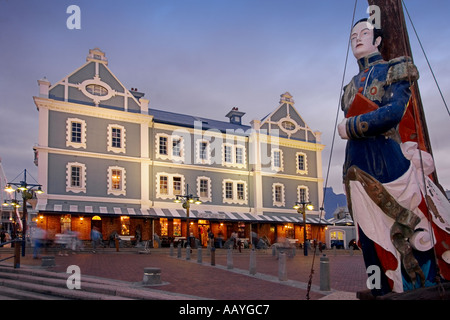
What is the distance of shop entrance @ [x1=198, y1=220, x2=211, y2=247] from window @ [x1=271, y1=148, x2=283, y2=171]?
330 inches

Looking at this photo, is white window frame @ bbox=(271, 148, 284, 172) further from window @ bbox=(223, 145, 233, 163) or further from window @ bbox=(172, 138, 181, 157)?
window @ bbox=(172, 138, 181, 157)

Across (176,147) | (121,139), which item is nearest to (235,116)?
(176,147)

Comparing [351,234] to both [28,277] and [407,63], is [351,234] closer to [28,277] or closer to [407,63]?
[28,277]

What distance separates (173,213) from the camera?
104 ft

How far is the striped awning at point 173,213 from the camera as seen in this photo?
27656 millimetres

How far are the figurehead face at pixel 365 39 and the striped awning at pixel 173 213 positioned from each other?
19.5 m

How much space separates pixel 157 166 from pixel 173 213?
403cm

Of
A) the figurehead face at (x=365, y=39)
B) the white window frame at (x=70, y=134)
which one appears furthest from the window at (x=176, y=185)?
the figurehead face at (x=365, y=39)

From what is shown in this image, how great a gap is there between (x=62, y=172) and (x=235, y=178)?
14.7 metres

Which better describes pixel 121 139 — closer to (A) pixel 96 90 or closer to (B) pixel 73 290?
(A) pixel 96 90

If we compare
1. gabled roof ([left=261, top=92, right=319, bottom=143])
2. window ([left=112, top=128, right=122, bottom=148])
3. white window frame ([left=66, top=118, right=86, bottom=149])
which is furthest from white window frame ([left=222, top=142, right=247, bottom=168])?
white window frame ([left=66, top=118, right=86, bottom=149])

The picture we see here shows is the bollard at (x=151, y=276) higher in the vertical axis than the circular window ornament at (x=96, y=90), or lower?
lower

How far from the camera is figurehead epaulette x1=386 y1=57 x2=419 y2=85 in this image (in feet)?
17.3

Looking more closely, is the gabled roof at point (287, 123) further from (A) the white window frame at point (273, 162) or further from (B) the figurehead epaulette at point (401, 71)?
(B) the figurehead epaulette at point (401, 71)
